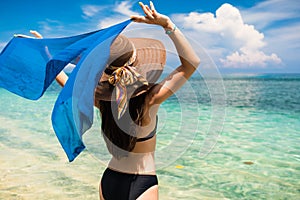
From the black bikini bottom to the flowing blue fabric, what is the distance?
0.52m

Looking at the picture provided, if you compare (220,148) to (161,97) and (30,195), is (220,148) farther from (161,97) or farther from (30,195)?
(161,97)

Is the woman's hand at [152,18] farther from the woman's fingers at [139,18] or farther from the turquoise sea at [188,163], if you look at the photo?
the turquoise sea at [188,163]

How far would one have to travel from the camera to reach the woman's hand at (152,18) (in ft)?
5.69

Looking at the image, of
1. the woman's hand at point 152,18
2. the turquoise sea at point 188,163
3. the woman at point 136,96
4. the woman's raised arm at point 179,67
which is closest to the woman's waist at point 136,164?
the woman at point 136,96

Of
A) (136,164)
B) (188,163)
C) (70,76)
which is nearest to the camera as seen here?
(70,76)

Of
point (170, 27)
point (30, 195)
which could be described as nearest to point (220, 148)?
point (30, 195)

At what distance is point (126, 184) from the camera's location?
2.13 m

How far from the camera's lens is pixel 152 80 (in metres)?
1.91

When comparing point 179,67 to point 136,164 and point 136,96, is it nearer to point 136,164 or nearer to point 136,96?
point 136,96

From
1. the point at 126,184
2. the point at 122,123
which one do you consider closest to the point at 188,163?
the point at 126,184

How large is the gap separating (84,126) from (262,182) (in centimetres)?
379

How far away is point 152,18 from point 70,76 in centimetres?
50

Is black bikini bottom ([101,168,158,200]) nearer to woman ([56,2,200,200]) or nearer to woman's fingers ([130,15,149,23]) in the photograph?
woman ([56,2,200,200])

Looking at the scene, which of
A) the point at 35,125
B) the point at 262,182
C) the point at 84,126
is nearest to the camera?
the point at 84,126
